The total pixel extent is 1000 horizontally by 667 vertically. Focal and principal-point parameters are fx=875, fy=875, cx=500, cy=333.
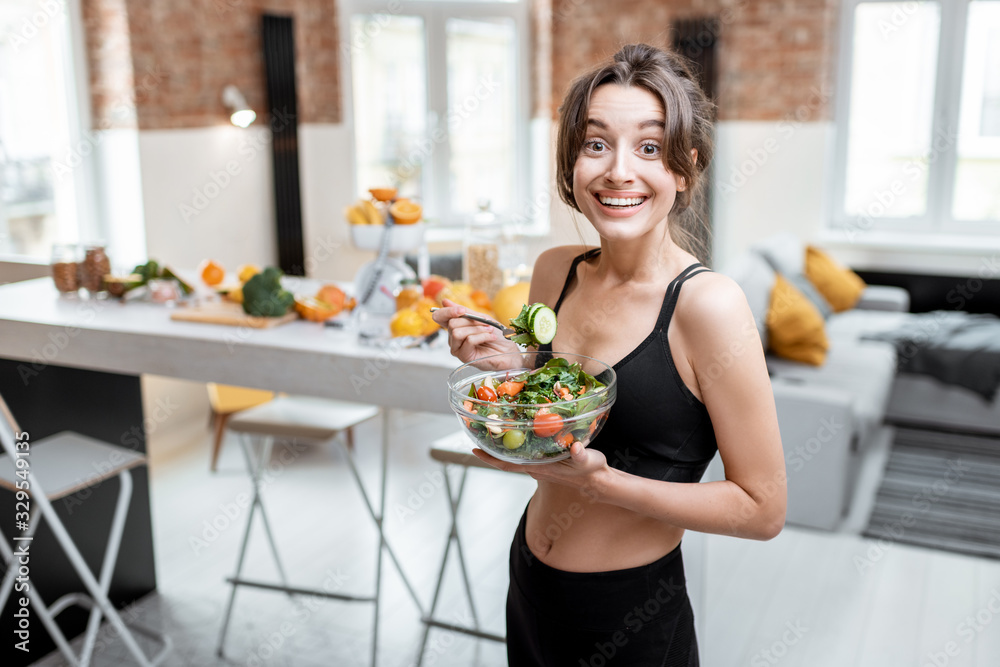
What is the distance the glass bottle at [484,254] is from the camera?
2.30 meters

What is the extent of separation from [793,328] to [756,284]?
281 millimetres

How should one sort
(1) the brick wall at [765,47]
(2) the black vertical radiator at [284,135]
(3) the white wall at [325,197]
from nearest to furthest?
(3) the white wall at [325,197], (2) the black vertical radiator at [284,135], (1) the brick wall at [765,47]

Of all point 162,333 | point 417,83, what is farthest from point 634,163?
point 417,83

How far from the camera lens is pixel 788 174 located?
19.9 ft

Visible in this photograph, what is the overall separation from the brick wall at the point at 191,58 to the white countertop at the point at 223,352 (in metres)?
2.19

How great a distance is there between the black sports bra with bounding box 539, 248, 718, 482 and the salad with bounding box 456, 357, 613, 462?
56mm

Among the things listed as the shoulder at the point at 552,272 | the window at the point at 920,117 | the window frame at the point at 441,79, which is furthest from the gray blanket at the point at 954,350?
the shoulder at the point at 552,272

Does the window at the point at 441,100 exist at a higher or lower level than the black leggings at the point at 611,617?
higher

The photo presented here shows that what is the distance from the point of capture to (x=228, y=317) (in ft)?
7.32

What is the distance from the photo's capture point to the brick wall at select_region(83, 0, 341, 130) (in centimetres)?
429

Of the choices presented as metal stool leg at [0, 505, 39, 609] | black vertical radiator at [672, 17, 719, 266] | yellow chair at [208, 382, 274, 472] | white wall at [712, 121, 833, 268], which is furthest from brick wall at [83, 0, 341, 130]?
white wall at [712, 121, 833, 268]

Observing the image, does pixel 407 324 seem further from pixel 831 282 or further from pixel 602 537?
pixel 831 282

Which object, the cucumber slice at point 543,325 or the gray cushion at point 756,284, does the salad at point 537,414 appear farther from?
the gray cushion at point 756,284

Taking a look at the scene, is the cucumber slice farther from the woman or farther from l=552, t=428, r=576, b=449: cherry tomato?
l=552, t=428, r=576, b=449: cherry tomato
